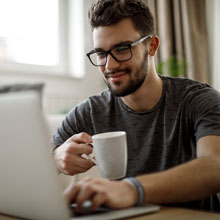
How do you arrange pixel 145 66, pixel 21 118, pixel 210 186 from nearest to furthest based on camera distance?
pixel 21 118 → pixel 210 186 → pixel 145 66

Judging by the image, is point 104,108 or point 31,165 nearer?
point 31,165

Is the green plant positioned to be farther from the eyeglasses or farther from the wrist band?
the wrist band

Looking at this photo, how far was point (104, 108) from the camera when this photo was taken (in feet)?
4.76

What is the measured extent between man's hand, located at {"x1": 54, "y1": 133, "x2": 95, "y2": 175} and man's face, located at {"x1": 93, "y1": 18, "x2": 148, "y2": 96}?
40cm

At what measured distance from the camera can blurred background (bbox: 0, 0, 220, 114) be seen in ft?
9.36

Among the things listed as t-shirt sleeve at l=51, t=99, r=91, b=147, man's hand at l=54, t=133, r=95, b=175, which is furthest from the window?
man's hand at l=54, t=133, r=95, b=175

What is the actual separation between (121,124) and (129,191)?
0.73 metres

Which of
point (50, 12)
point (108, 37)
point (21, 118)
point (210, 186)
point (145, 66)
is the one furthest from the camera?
point (50, 12)

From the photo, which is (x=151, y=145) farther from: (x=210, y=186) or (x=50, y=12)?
(x=50, y=12)

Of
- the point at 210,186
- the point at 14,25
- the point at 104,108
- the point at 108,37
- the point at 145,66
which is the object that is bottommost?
the point at 210,186

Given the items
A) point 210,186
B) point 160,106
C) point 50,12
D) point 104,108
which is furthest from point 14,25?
point 210,186

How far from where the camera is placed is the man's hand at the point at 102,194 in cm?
64

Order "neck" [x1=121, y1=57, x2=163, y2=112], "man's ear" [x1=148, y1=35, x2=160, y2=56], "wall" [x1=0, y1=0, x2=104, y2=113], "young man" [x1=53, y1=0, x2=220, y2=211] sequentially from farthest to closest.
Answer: "wall" [x1=0, y1=0, x2=104, y2=113] < "man's ear" [x1=148, y1=35, x2=160, y2=56] < "neck" [x1=121, y1=57, x2=163, y2=112] < "young man" [x1=53, y1=0, x2=220, y2=211]

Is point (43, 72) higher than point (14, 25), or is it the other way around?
point (14, 25)
